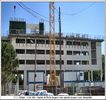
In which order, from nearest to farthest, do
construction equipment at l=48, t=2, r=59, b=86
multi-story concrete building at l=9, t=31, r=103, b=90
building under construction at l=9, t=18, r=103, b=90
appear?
construction equipment at l=48, t=2, r=59, b=86 < building under construction at l=9, t=18, r=103, b=90 < multi-story concrete building at l=9, t=31, r=103, b=90

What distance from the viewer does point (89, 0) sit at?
14.5 ft

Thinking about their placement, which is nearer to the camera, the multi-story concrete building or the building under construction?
the building under construction

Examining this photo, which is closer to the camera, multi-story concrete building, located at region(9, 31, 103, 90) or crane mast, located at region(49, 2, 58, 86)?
crane mast, located at region(49, 2, 58, 86)

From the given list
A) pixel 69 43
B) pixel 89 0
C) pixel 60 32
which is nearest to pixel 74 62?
pixel 69 43

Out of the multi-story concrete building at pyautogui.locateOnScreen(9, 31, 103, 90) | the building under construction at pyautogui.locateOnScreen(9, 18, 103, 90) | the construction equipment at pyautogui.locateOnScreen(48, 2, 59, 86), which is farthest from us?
the multi-story concrete building at pyautogui.locateOnScreen(9, 31, 103, 90)

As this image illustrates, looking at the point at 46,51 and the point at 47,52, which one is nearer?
the point at 47,52

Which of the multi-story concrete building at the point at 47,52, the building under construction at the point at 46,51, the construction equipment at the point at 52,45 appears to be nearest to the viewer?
the construction equipment at the point at 52,45

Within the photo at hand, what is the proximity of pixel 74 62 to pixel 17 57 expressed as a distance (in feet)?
8.15

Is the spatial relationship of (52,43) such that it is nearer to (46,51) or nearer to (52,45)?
(52,45)

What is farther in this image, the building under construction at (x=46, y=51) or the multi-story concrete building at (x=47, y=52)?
the multi-story concrete building at (x=47, y=52)

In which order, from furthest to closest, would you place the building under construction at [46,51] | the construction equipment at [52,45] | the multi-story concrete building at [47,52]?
the multi-story concrete building at [47,52] < the building under construction at [46,51] < the construction equipment at [52,45]

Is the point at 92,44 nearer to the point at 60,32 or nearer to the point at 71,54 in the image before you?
the point at 71,54

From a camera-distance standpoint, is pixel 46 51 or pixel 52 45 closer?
pixel 52 45

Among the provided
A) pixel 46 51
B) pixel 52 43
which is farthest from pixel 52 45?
pixel 46 51
